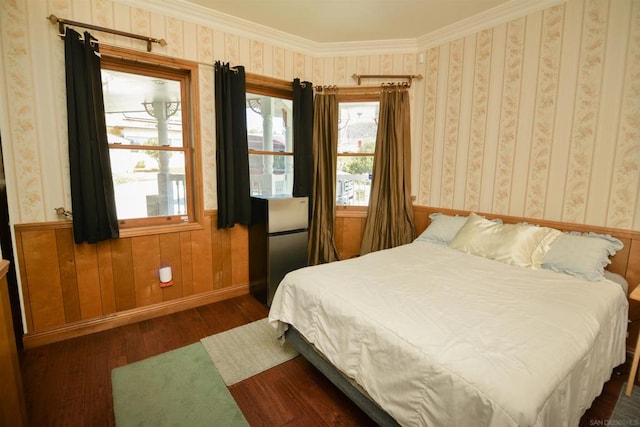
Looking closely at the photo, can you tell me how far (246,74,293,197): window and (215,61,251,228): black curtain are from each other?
304 mm

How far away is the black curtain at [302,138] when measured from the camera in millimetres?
3260

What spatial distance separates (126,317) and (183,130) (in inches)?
67.7

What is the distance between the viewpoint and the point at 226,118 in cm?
280

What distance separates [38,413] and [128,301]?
1017 mm

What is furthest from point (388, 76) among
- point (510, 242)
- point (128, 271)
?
point (128, 271)

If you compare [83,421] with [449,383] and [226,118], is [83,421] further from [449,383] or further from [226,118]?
[226,118]

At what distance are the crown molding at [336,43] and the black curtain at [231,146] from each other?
0.40 metres

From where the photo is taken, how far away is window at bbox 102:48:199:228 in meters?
2.52

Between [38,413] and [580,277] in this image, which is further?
[580,277]

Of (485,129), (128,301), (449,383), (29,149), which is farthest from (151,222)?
(485,129)

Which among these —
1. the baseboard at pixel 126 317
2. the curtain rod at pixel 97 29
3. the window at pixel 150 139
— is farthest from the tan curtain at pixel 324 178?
the curtain rod at pixel 97 29

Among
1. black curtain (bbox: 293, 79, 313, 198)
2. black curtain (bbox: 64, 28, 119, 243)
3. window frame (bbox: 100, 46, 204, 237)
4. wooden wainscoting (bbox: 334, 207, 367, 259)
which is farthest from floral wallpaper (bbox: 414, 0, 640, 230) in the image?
black curtain (bbox: 64, 28, 119, 243)

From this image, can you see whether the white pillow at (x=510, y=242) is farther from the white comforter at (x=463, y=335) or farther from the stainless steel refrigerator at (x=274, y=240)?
the stainless steel refrigerator at (x=274, y=240)

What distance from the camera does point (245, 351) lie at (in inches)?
86.7
